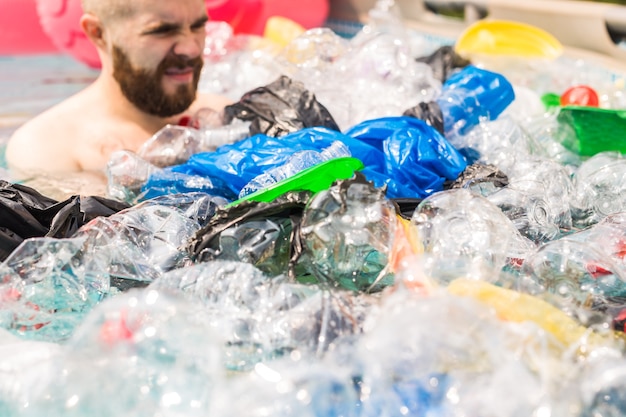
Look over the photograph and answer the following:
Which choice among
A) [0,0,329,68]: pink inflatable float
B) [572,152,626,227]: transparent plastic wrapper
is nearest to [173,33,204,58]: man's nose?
[0,0,329,68]: pink inflatable float

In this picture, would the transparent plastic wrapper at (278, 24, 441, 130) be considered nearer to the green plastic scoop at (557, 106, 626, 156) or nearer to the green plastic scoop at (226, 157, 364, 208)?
the green plastic scoop at (557, 106, 626, 156)

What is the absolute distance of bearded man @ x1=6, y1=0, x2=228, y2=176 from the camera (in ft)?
9.35

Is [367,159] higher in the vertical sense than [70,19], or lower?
higher

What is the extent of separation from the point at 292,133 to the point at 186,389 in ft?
4.53

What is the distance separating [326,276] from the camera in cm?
171

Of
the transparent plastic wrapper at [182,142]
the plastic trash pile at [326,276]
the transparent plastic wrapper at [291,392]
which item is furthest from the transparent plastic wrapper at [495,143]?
the transparent plastic wrapper at [291,392]

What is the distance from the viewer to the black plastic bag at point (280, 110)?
8.98ft

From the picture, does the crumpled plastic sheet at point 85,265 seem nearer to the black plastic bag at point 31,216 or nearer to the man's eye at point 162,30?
the black plastic bag at point 31,216

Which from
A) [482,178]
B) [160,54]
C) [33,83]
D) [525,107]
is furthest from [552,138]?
[33,83]

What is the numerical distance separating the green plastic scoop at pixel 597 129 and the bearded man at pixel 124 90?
1.50m

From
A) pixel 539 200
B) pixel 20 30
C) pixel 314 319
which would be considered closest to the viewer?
pixel 314 319

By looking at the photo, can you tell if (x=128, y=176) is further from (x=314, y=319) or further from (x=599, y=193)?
(x=599, y=193)

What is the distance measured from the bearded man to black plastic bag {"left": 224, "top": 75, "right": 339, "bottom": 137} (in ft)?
0.92

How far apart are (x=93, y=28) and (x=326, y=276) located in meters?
1.78
